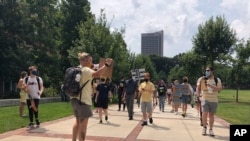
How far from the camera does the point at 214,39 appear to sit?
138ft

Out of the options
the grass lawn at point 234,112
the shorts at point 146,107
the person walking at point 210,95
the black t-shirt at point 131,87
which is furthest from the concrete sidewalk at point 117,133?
the grass lawn at point 234,112

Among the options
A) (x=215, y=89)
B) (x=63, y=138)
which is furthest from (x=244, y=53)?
(x=63, y=138)

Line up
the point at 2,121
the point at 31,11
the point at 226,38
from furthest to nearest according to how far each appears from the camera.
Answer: the point at 226,38 → the point at 31,11 → the point at 2,121

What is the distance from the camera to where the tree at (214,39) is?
4184 cm

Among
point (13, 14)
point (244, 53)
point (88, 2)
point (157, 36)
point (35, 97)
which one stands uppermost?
point (157, 36)

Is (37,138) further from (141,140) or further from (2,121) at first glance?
→ (2,121)

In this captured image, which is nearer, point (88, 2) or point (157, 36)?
point (88, 2)

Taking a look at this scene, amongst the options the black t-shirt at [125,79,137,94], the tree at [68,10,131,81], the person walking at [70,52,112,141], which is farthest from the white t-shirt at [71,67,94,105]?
the tree at [68,10,131,81]

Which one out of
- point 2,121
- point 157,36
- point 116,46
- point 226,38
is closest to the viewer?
point 2,121

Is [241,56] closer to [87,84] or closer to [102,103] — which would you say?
[102,103]

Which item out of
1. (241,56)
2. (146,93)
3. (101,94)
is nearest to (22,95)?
(101,94)

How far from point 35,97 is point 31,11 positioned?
27.0 meters

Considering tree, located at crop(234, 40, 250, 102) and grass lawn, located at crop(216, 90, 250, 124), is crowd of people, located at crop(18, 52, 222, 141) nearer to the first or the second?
grass lawn, located at crop(216, 90, 250, 124)

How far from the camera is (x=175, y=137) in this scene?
1094cm
